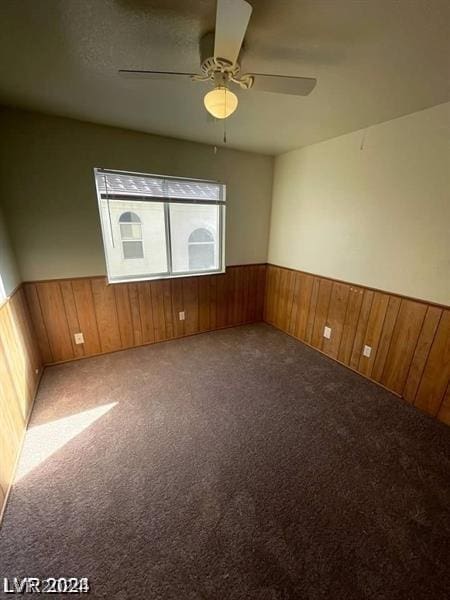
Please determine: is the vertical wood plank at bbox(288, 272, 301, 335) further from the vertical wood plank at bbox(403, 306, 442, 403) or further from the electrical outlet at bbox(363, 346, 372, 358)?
the vertical wood plank at bbox(403, 306, 442, 403)

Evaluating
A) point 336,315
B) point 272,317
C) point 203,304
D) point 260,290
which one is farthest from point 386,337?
point 203,304

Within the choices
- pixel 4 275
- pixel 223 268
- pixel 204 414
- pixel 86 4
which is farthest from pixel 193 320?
pixel 86 4

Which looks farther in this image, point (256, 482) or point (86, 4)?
point (256, 482)

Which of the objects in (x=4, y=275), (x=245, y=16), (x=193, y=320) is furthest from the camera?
(x=193, y=320)

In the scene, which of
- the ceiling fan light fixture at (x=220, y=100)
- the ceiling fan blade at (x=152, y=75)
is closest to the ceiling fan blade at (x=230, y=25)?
the ceiling fan light fixture at (x=220, y=100)

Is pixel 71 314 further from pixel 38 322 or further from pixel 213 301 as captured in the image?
pixel 213 301

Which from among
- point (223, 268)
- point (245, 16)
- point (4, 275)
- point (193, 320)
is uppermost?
point (245, 16)

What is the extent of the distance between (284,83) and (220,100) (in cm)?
36

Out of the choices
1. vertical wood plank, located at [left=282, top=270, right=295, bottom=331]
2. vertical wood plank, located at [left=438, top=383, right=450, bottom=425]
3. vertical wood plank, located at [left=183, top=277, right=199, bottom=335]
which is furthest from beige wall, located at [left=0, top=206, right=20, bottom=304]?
vertical wood plank, located at [left=438, top=383, right=450, bottom=425]

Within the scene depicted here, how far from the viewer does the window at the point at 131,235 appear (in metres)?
2.73

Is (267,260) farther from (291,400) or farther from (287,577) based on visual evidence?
(287,577)

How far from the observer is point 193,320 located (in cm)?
335

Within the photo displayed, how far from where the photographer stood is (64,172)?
229 centimetres

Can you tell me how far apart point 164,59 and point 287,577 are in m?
2.62
